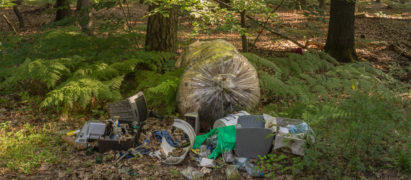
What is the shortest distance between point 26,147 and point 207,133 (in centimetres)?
239

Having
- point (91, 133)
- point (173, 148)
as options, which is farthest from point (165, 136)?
point (91, 133)

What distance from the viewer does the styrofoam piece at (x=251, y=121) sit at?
3.83m

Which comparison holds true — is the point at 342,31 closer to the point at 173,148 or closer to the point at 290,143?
the point at 290,143

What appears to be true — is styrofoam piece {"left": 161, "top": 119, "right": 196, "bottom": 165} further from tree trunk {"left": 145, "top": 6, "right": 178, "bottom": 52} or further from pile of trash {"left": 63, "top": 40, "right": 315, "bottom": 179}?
tree trunk {"left": 145, "top": 6, "right": 178, "bottom": 52}

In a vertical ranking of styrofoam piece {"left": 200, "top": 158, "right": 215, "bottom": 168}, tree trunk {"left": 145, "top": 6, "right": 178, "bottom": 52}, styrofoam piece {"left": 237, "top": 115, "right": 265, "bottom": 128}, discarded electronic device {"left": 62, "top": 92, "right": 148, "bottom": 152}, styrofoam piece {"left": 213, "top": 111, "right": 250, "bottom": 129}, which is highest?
tree trunk {"left": 145, "top": 6, "right": 178, "bottom": 52}

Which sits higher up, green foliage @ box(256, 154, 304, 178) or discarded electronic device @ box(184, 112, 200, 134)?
discarded electronic device @ box(184, 112, 200, 134)

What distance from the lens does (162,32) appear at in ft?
21.3

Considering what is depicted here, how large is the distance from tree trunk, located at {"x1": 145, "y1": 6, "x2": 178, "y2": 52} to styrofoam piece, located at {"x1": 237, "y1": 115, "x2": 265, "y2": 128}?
126 inches

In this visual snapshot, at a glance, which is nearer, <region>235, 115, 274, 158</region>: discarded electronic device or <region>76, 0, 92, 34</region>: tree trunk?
<region>235, 115, 274, 158</region>: discarded electronic device

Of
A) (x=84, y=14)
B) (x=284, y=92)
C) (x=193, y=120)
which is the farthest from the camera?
(x=84, y=14)

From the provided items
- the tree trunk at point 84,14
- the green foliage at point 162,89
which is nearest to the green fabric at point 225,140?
the green foliage at point 162,89

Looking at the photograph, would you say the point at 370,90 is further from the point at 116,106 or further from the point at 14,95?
the point at 14,95

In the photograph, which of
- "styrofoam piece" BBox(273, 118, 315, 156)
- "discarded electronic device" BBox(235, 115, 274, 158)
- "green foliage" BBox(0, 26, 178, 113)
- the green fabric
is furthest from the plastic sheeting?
"styrofoam piece" BBox(273, 118, 315, 156)

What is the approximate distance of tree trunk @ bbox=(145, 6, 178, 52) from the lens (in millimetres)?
6457
